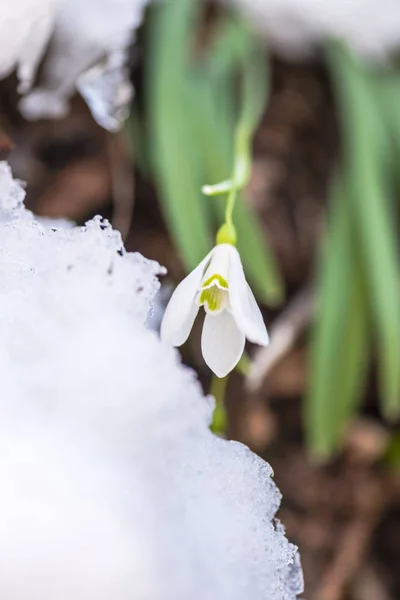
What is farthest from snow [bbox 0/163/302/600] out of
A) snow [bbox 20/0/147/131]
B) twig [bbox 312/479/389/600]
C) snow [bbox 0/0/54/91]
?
twig [bbox 312/479/389/600]

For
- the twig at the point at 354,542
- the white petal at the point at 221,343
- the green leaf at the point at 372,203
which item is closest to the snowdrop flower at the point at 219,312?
the white petal at the point at 221,343

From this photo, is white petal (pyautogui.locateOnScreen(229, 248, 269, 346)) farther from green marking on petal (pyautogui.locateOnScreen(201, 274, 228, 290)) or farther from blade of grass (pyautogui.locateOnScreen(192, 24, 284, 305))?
blade of grass (pyautogui.locateOnScreen(192, 24, 284, 305))

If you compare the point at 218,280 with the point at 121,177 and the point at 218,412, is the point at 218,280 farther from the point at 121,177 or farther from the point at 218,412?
the point at 121,177

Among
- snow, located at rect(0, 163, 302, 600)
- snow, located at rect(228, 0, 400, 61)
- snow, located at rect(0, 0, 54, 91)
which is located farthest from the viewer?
snow, located at rect(228, 0, 400, 61)

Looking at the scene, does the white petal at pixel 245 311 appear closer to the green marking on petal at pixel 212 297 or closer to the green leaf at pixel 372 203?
the green marking on petal at pixel 212 297

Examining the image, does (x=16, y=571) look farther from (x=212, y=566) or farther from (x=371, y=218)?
(x=371, y=218)

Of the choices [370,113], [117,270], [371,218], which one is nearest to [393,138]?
[370,113]

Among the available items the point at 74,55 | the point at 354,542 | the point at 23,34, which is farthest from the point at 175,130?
the point at 354,542
